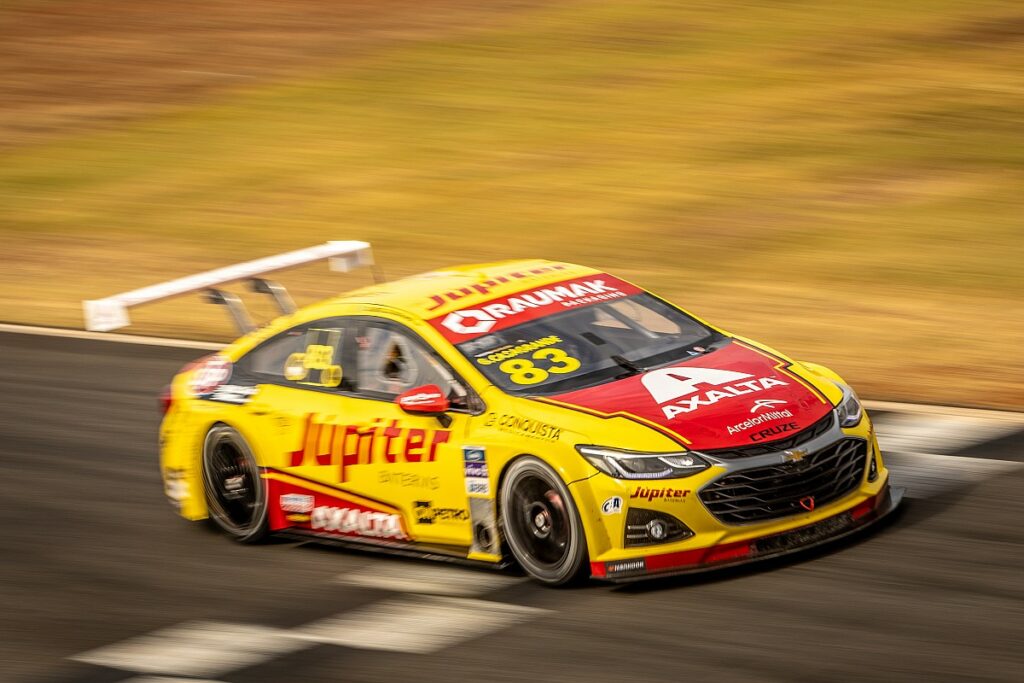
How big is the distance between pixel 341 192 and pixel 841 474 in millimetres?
13424

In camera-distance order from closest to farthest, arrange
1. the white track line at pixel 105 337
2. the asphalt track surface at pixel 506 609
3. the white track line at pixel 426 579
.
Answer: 1. the asphalt track surface at pixel 506 609
2. the white track line at pixel 426 579
3. the white track line at pixel 105 337

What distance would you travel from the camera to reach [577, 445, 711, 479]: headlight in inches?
313

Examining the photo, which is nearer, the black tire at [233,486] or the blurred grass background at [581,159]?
the black tire at [233,486]

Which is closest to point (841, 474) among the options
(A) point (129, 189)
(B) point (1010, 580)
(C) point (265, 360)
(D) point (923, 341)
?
(B) point (1010, 580)

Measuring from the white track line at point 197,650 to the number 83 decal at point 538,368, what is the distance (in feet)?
5.60

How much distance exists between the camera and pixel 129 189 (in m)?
22.5

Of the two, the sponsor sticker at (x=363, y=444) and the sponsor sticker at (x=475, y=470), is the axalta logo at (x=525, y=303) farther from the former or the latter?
the sponsor sticker at (x=475, y=470)

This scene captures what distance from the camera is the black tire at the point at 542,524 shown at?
8.10m

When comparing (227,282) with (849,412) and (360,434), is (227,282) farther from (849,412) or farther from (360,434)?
(849,412)

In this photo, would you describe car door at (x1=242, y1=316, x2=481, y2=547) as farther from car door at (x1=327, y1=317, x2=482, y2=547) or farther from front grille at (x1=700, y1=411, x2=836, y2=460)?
front grille at (x1=700, y1=411, x2=836, y2=460)

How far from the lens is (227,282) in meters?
10.4

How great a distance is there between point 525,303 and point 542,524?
1.52 meters

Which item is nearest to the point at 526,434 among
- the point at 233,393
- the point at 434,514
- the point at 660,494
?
the point at 660,494

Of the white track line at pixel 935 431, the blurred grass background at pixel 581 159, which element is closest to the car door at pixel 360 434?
the white track line at pixel 935 431
